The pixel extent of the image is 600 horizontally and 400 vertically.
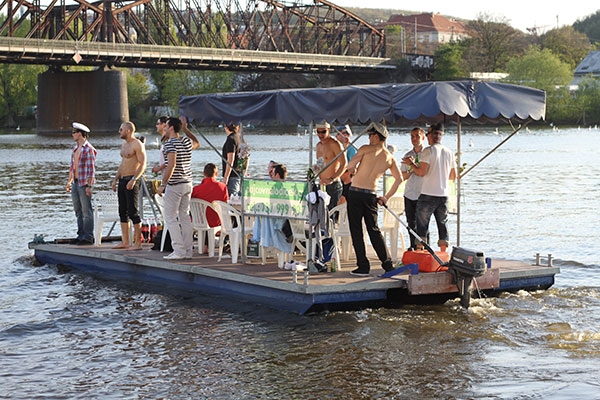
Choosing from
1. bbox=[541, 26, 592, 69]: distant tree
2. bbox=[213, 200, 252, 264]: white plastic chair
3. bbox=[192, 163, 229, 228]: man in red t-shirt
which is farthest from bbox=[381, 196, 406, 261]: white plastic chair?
bbox=[541, 26, 592, 69]: distant tree

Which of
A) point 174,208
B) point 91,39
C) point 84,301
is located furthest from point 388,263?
point 91,39

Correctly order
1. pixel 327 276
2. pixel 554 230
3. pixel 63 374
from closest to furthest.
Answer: pixel 63 374
pixel 327 276
pixel 554 230

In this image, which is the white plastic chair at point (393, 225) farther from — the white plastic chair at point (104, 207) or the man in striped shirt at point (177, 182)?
the white plastic chair at point (104, 207)

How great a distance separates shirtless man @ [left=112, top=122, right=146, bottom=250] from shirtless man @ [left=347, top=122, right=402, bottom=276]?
3.63 m

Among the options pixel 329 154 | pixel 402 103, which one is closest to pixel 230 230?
pixel 329 154

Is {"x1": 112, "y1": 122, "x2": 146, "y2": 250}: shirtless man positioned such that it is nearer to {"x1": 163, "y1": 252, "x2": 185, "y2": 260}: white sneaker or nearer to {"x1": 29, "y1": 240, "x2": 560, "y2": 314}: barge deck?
{"x1": 29, "y1": 240, "x2": 560, "y2": 314}: barge deck

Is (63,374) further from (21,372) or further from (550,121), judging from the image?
(550,121)

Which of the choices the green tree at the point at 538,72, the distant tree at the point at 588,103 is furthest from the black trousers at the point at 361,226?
the green tree at the point at 538,72

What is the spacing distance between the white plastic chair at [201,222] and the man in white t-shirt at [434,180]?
2920 millimetres

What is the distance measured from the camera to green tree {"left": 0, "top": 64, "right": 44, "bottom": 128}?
327ft

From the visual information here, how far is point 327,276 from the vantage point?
1280 cm

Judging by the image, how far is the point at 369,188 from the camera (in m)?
12.5

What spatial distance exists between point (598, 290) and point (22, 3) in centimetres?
8654

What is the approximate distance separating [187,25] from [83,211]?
290 feet
